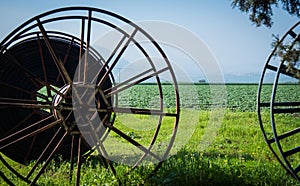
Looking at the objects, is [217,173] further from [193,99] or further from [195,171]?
[193,99]

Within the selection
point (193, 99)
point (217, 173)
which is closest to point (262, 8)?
point (217, 173)

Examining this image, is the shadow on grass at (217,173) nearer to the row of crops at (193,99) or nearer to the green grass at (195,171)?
the green grass at (195,171)

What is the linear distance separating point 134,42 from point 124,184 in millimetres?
1296

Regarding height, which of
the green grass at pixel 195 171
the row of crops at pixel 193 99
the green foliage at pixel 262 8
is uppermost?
the green foliage at pixel 262 8

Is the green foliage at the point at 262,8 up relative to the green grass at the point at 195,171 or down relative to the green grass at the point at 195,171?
up

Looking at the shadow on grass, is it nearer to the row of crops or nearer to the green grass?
the green grass

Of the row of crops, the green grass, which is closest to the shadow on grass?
the green grass

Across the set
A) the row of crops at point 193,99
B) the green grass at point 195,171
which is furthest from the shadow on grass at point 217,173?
the row of crops at point 193,99

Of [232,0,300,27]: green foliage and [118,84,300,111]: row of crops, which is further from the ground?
[232,0,300,27]: green foliage

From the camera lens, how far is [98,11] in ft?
9.46

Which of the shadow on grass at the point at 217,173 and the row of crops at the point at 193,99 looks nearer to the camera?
the shadow on grass at the point at 217,173

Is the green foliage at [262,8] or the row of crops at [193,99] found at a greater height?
the green foliage at [262,8]

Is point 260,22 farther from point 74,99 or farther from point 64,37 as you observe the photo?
point 64,37

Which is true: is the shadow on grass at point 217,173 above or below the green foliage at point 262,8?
below
